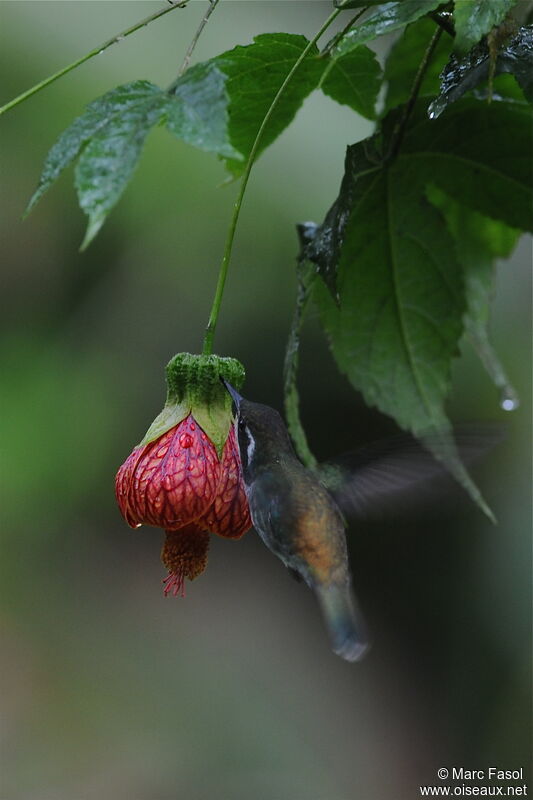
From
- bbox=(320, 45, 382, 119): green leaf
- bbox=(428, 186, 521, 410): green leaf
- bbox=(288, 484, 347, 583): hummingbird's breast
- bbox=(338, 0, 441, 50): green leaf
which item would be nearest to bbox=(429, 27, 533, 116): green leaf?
bbox=(338, 0, 441, 50): green leaf

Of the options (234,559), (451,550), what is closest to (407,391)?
(451,550)

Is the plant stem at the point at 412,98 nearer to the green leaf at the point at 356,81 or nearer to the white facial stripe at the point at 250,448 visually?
the green leaf at the point at 356,81

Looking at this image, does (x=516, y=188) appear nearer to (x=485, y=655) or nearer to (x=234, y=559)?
(x=485, y=655)

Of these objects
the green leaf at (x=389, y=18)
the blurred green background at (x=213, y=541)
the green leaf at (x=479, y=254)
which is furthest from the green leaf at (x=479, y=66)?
the blurred green background at (x=213, y=541)

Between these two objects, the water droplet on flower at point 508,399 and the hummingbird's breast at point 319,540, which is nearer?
the hummingbird's breast at point 319,540

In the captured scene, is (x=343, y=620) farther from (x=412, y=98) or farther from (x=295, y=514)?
(x=412, y=98)

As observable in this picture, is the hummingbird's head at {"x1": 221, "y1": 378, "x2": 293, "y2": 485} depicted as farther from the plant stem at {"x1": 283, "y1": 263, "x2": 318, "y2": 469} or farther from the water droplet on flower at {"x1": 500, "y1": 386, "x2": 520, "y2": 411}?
the water droplet on flower at {"x1": 500, "y1": 386, "x2": 520, "y2": 411}

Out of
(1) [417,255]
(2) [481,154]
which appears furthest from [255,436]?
(2) [481,154]
